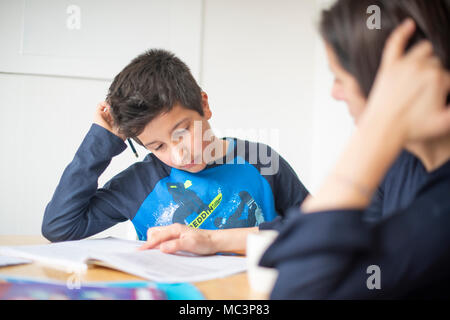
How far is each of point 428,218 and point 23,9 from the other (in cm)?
234

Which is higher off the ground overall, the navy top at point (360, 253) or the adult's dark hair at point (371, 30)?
the adult's dark hair at point (371, 30)

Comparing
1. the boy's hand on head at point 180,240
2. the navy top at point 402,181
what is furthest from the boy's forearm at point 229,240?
the navy top at point 402,181

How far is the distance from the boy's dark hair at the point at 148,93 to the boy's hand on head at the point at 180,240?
357mm

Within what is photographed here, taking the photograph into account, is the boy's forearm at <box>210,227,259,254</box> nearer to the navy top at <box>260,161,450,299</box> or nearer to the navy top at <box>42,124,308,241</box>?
the navy top at <box>42,124,308,241</box>

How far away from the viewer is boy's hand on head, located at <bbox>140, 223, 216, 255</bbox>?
2.54 ft

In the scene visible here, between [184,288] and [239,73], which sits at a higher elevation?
[239,73]

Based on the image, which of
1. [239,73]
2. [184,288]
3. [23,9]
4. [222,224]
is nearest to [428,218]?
[184,288]

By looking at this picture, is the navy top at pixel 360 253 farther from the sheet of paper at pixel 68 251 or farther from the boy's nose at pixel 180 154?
the boy's nose at pixel 180 154

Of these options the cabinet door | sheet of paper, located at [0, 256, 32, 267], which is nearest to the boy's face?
sheet of paper, located at [0, 256, 32, 267]

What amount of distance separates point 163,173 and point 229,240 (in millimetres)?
424

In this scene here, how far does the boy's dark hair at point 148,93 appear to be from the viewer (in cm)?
106

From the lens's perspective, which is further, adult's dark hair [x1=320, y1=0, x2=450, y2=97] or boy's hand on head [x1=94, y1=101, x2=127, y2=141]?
boy's hand on head [x1=94, y1=101, x2=127, y2=141]

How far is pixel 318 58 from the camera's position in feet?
8.34
